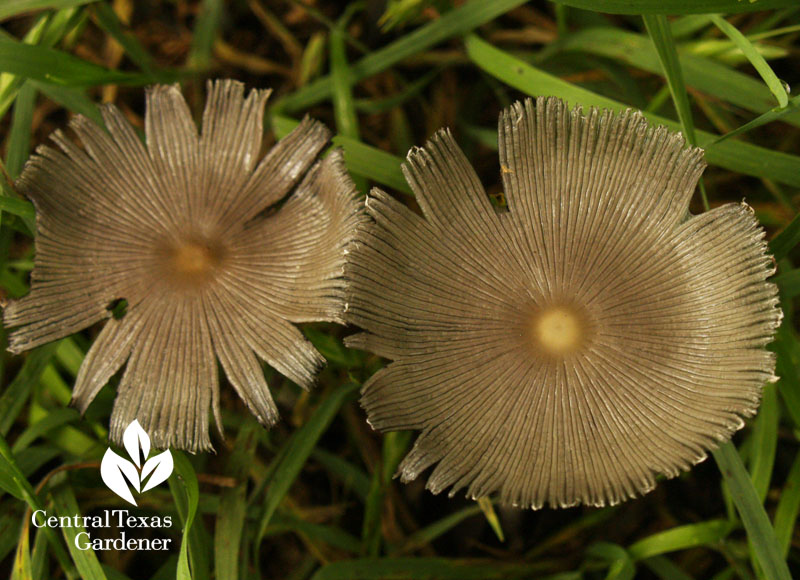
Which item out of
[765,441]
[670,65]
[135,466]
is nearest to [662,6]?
[670,65]

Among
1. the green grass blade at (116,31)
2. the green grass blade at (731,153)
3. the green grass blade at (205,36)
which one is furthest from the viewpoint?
the green grass blade at (205,36)

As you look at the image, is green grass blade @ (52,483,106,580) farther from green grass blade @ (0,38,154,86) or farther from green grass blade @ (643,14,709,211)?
green grass blade @ (643,14,709,211)

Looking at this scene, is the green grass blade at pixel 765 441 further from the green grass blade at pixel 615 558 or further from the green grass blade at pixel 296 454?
the green grass blade at pixel 296 454

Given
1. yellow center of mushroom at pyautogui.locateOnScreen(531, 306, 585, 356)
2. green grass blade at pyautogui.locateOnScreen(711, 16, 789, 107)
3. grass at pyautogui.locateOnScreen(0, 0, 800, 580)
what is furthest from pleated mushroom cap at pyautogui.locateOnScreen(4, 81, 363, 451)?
green grass blade at pyautogui.locateOnScreen(711, 16, 789, 107)

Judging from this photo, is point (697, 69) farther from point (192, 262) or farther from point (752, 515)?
point (192, 262)

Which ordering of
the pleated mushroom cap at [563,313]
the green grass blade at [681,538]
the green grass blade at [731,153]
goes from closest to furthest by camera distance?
the pleated mushroom cap at [563,313] → the green grass blade at [731,153] → the green grass blade at [681,538]

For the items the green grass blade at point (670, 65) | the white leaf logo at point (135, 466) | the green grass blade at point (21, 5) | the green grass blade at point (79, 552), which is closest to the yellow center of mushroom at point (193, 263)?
the white leaf logo at point (135, 466)
